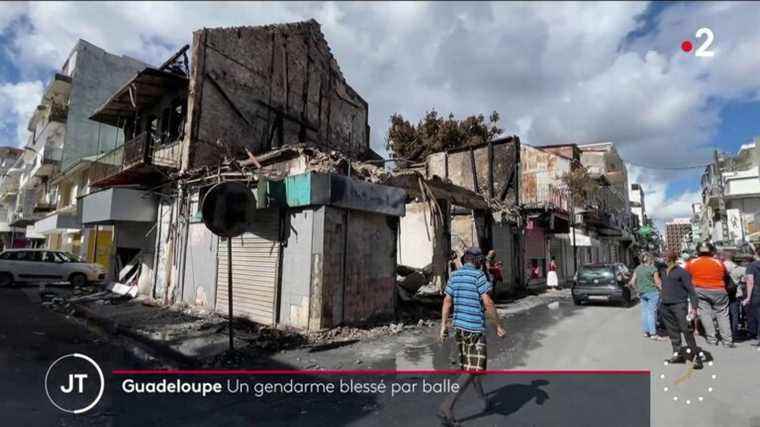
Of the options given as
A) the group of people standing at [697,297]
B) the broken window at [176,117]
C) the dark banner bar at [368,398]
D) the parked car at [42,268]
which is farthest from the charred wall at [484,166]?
the dark banner bar at [368,398]

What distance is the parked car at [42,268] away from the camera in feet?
57.7

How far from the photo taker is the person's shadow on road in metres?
4.39

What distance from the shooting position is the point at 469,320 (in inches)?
169

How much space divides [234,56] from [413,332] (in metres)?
12.3

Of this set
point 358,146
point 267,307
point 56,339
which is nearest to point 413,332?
point 267,307

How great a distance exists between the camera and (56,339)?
27.1ft

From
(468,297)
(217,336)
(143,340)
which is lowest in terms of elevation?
(143,340)

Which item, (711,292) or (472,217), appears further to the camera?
(472,217)

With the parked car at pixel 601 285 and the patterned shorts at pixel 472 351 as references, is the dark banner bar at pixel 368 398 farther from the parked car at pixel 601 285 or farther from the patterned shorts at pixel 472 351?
the parked car at pixel 601 285

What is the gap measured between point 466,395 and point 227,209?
467 cm

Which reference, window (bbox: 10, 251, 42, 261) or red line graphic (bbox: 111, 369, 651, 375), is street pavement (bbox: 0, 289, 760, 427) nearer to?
red line graphic (bbox: 111, 369, 651, 375)

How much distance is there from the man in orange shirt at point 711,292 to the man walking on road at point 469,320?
5270 mm

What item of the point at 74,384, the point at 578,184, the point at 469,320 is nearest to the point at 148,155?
the point at 74,384

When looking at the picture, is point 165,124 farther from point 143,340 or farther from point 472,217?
point 472,217
